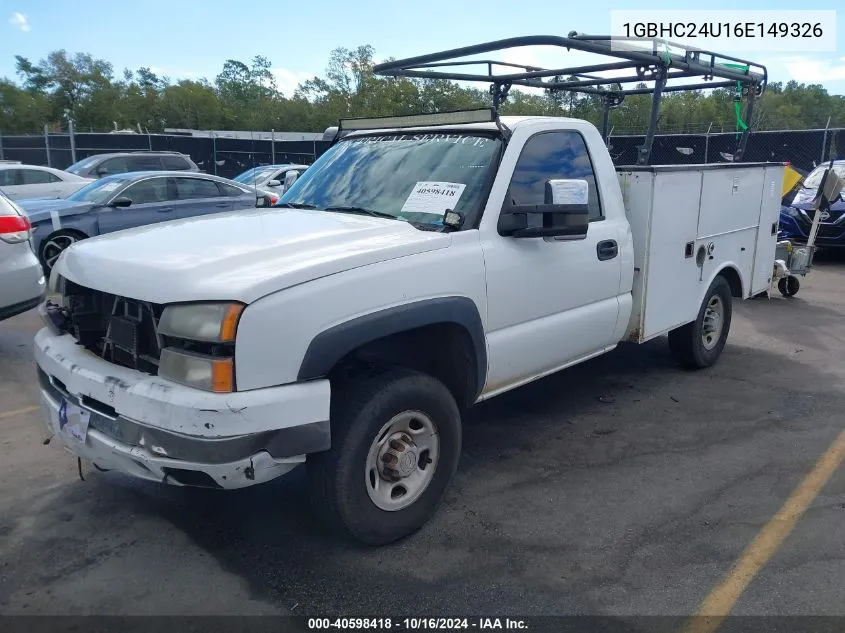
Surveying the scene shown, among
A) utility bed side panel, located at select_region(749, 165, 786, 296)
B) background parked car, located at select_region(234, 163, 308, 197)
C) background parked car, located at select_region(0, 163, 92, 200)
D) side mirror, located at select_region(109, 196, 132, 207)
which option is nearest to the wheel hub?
utility bed side panel, located at select_region(749, 165, 786, 296)

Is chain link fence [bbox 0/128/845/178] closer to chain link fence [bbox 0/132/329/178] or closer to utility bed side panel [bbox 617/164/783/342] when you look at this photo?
chain link fence [bbox 0/132/329/178]

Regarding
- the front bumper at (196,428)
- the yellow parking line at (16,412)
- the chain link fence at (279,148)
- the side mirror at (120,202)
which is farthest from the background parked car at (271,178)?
the front bumper at (196,428)

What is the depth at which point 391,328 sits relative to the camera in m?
3.04

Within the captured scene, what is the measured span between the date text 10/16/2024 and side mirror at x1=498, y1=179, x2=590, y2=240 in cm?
188

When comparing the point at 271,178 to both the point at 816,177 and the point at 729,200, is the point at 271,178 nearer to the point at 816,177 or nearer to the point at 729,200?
the point at 816,177

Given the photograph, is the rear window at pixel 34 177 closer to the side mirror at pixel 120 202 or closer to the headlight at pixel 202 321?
the side mirror at pixel 120 202

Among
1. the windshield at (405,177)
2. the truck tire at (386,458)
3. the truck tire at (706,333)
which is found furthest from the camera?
the truck tire at (706,333)

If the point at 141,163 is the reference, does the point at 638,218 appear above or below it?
below

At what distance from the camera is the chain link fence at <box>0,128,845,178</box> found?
58.5ft

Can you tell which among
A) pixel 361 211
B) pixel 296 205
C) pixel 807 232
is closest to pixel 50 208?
pixel 296 205

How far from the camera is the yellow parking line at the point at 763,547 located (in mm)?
2836

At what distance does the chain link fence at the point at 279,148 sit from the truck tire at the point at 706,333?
11390 mm

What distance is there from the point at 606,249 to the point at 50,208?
26.7ft

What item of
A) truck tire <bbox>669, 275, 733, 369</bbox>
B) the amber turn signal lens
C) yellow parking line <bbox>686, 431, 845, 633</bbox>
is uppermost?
the amber turn signal lens
